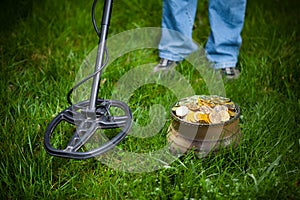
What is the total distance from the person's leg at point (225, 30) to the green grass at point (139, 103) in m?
0.10

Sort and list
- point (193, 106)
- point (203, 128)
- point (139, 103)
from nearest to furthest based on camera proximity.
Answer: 1. point (203, 128)
2. point (193, 106)
3. point (139, 103)

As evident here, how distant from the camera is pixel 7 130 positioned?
2033 mm

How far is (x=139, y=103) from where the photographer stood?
2316mm

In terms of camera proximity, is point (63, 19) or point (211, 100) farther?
point (63, 19)

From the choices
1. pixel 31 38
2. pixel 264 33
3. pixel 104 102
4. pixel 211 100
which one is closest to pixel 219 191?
pixel 211 100

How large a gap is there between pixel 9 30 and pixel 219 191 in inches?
74.2

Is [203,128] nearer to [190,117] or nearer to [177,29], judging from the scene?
[190,117]

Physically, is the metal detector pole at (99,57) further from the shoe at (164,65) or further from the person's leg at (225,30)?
the person's leg at (225,30)

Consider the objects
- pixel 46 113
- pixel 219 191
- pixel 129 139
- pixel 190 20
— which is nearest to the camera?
pixel 219 191

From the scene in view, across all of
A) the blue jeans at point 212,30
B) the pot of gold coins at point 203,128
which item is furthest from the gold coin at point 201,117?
the blue jeans at point 212,30

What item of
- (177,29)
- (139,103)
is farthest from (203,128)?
(177,29)

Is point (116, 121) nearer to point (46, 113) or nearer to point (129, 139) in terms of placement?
point (129, 139)

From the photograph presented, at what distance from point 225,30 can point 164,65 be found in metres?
0.41

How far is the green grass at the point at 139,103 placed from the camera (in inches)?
68.4
